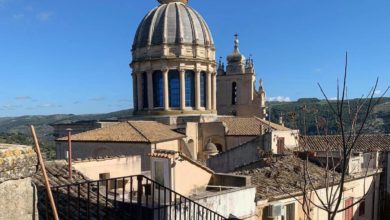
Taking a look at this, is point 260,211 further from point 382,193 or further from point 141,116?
point 141,116

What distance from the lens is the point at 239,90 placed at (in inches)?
1754

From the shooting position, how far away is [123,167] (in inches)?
611

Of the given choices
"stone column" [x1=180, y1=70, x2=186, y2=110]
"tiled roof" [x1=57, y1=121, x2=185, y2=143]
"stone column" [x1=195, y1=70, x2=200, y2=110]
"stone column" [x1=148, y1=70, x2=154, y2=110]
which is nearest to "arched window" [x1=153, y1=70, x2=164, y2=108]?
"stone column" [x1=148, y1=70, x2=154, y2=110]

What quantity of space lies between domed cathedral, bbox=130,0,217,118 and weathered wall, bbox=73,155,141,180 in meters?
16.5

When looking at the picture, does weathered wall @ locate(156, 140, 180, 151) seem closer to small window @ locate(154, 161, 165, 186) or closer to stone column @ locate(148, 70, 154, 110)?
stone column @ locate(148, 70, 154, 110)

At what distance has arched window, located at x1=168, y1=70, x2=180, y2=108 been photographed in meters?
33.1

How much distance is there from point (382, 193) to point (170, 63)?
19.1 m

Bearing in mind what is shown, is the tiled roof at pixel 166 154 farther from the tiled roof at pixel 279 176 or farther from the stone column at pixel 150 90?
the stone column at pixel 150 90

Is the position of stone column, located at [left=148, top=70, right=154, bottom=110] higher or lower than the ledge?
higher

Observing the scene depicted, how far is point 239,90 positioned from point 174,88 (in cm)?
1313

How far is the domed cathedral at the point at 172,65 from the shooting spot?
32.9 meters

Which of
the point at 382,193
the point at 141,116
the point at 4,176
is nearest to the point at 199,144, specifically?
the point at 141,116

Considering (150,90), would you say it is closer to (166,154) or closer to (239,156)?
(239,156)

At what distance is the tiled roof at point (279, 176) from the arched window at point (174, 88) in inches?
572
